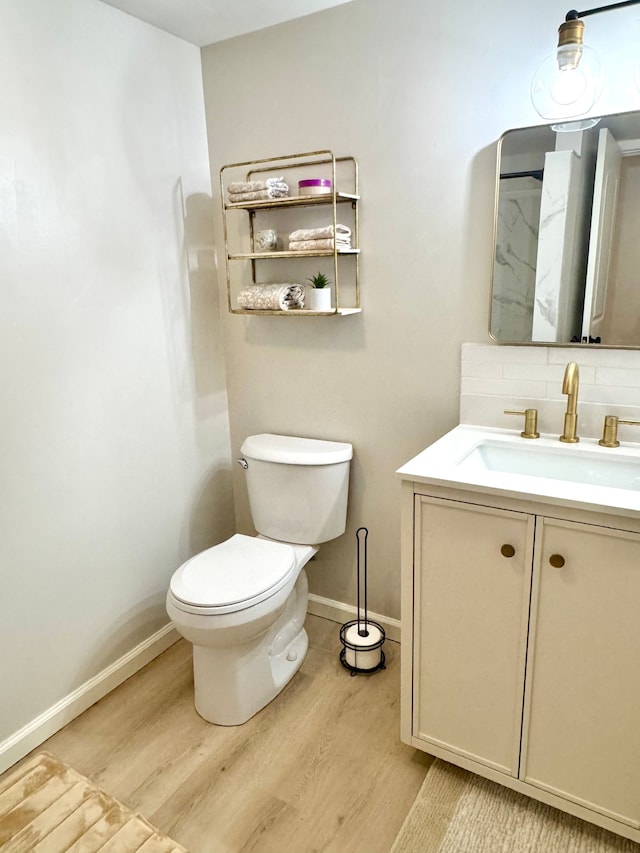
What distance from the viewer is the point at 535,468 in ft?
5.61

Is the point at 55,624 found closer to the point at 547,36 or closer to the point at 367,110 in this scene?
the point at 367,110

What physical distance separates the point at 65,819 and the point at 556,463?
5.44 ft

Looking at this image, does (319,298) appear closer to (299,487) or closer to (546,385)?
(299,487)

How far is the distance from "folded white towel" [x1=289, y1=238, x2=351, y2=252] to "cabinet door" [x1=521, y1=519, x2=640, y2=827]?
1.12m

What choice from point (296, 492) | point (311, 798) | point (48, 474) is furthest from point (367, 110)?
point (311, 798)

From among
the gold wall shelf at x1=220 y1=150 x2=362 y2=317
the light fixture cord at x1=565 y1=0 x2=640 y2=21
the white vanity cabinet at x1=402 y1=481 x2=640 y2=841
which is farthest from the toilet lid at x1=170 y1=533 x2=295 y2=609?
the light fixture cord at x1=565 y1=0 x2=640 y2=21

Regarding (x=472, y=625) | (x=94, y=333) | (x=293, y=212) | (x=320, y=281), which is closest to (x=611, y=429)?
(x=472, y=625)

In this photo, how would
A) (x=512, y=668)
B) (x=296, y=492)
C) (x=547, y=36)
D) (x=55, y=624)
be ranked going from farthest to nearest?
(x=296, y=492) < (x=55, y=624) < (x=547, y=36) < (x=512, y=668)

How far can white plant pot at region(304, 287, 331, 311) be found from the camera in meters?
1.99

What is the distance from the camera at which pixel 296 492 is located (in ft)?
6.95

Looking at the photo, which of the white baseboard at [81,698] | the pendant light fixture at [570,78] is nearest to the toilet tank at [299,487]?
the white baseboard at [81,698]

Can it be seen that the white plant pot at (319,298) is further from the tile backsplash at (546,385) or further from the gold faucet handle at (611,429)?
the gold faucet handle at (611,429)

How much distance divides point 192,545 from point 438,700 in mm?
1205

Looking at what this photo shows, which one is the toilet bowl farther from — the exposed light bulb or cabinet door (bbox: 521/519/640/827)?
the exposed light bulb
